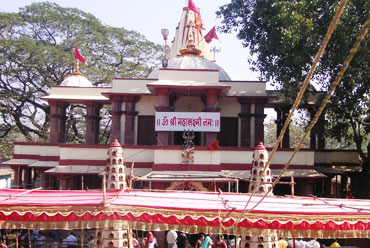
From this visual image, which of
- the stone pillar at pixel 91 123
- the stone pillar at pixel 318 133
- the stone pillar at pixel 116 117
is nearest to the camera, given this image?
the stone pillar at pixel 318 133

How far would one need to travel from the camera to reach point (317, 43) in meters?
17.4

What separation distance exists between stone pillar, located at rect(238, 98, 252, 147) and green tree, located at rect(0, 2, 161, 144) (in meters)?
15.3

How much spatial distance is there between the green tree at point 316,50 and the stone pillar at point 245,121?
1699 mm

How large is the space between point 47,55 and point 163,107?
1615 cm

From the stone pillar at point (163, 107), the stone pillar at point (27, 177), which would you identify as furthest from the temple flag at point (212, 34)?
the stone pillar at point (27, 177)

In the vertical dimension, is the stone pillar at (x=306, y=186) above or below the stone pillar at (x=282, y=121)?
below

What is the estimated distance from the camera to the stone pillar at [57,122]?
23.0 metres

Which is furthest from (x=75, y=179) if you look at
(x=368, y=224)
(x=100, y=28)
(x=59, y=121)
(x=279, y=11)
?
(x=100, y=28)

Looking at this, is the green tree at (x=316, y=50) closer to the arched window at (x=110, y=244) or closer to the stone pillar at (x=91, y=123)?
the stone pillar at (x=91, y=123)

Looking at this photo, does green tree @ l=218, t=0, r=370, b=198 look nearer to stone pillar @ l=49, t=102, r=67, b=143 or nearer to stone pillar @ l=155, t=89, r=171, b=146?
stone pillar @ l=155, t=89, r=171, b=146

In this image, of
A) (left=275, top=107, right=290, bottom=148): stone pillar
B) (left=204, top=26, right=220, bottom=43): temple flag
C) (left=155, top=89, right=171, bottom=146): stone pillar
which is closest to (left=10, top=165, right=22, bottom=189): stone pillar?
(left=155, top=89, right=171, bottom=146): stone pillar

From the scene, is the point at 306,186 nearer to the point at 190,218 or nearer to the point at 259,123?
the point at 259,123

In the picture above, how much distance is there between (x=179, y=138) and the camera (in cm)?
2184

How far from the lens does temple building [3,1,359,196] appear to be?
17188 millimetres
